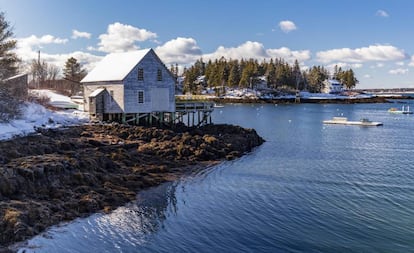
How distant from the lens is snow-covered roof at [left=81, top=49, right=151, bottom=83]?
35.8 m

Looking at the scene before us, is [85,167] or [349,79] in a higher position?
[349,79]

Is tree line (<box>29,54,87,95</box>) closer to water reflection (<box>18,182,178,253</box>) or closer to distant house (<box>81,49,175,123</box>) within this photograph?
distant house (<box>81,49,175,123</box>)

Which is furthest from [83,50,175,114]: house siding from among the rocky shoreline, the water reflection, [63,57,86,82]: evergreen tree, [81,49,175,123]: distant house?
[63,57,86,82]: evergreen tree

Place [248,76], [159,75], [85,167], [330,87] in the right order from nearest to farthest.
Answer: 1. [85,167]
2. [159,75]
3. [248,76]
4. [330,87]

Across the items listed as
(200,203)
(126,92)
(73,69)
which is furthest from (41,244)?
(73,69)

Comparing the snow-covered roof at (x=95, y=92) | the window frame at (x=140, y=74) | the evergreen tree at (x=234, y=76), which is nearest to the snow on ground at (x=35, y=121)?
the snow-covered roof at (x=95, y=92)

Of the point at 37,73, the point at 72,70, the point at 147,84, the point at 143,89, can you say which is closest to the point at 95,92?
the point at 143,89

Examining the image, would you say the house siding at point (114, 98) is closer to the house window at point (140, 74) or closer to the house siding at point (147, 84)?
the house siding at point (147, 84)

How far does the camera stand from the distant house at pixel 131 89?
3553cm

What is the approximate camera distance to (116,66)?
124 feet

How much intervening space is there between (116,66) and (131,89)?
3684mm

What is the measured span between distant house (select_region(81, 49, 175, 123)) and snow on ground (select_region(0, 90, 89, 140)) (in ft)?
5.74

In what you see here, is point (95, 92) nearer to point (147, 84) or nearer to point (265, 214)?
point (147, 84)

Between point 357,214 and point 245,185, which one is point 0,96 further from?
point 357,214
